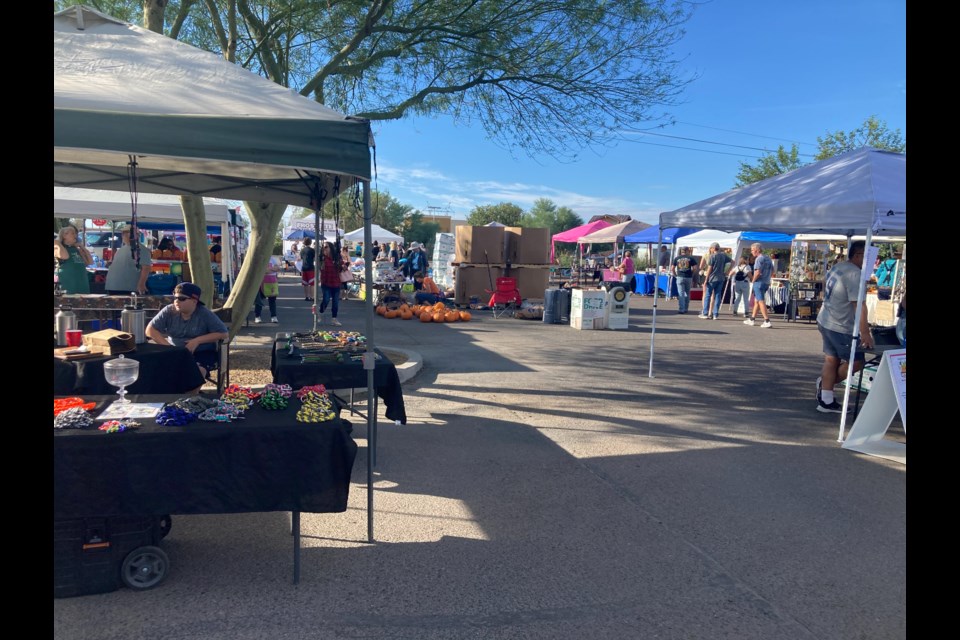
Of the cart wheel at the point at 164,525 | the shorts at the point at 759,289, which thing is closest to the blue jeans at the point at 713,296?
the shorts at the point at 759,289

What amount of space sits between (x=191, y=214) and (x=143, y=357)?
12.2ft

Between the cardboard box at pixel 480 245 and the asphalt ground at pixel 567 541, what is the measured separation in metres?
11.7

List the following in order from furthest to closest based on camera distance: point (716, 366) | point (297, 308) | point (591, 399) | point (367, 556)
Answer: point (297, 308) → point (716, 366) → point (591, 399) → point (367, 556)

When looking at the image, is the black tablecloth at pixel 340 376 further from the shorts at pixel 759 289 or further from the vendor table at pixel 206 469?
the shorts at pixel 759 289

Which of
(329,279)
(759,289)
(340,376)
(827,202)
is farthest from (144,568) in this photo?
(759,289)

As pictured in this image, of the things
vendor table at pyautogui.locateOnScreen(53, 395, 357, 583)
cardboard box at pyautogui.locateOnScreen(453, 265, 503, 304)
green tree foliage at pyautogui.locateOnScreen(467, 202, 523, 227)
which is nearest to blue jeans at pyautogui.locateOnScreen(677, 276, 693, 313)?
cardboard box at pyautogui.locateOnScreen(453, 265, 503, 304)

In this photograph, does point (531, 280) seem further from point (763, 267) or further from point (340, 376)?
point (340, 376)

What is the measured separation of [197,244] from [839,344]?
8027 mm

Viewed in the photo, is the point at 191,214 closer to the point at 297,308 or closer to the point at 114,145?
the point at 114,145

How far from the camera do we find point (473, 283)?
63.3 feet

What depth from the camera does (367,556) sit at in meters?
3.78

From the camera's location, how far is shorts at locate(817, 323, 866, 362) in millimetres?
7055
